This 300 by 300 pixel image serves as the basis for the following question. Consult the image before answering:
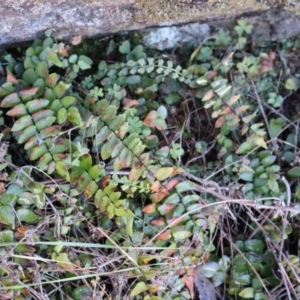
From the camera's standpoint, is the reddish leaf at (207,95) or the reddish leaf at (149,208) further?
the reddish leaf at (207,95)

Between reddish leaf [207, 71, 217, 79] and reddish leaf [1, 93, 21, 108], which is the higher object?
reddish leaf [1, 93, 21, 108]

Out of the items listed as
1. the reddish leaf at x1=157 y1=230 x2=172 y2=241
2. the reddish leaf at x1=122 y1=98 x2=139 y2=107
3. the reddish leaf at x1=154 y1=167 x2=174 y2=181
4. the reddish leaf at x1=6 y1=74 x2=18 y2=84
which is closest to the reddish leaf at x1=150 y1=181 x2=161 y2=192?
the reddish leaf at x1=154 y1=167 x2=174 y2=181

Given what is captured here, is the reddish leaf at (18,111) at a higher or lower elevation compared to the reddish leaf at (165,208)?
Result: higher

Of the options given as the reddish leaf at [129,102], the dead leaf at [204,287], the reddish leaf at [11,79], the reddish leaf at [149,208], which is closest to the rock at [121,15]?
the reddish leaf at [11,79]

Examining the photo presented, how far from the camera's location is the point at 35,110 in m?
1.64

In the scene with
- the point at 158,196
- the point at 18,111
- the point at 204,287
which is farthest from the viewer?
the point at 204,287

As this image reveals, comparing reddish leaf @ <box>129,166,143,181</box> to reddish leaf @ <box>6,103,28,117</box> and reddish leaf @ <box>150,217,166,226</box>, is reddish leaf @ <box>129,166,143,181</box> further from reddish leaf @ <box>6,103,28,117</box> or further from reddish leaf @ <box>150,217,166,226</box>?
reddish leaf @ <box>6,103,28,117</box>

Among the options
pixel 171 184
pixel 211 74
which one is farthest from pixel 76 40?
pixel 171 184

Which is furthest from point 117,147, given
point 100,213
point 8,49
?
point 8,49

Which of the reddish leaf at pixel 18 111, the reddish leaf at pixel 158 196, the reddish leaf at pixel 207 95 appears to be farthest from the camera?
the reddish leaf at pixel 207 95

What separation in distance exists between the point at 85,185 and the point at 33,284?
0.35 m

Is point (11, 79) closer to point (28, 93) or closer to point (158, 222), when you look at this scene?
point (28, 93)

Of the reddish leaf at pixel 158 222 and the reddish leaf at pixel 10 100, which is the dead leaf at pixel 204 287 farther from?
the reddish leaf at pixel 10 100

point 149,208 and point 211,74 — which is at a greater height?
point 211,74
